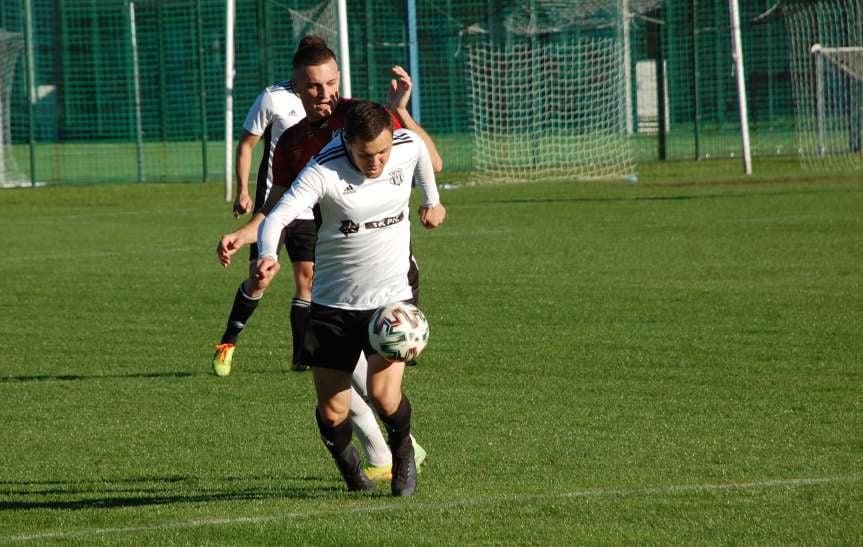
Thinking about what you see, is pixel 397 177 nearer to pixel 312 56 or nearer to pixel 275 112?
pixel 312 56

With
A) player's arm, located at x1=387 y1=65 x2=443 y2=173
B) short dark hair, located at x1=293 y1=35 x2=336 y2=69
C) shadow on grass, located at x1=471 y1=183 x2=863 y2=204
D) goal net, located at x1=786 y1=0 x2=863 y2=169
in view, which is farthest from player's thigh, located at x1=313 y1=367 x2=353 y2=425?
goal net, located at x1=786 y1=0 x2=863 y2=169

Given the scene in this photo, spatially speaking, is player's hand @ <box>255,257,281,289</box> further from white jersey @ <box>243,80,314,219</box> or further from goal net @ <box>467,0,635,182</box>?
goal net @ <box>467,0,635,182</box>

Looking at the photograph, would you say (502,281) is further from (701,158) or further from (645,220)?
(701,158)

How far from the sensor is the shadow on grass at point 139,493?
20.3ft

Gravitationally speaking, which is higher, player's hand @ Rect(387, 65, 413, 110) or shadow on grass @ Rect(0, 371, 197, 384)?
player's hand @ Rect(387, 65, 413, 110)

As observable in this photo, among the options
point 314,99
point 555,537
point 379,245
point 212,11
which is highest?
point 212,11

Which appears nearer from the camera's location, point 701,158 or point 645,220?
point 645,220

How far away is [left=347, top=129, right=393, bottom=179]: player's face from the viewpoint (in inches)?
232

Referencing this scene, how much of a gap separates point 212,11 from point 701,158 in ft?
50.6

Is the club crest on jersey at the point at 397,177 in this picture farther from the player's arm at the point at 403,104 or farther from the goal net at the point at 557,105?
the goal net at the point at 557,105

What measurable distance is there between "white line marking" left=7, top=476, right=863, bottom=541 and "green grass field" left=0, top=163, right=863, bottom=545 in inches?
0.6

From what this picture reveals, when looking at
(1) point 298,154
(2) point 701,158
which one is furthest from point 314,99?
(2) point 701,158

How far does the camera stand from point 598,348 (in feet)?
33.0

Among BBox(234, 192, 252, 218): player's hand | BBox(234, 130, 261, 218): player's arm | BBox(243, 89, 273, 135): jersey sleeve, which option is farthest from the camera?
BBox(234, 130, 261, 218): player's arm
